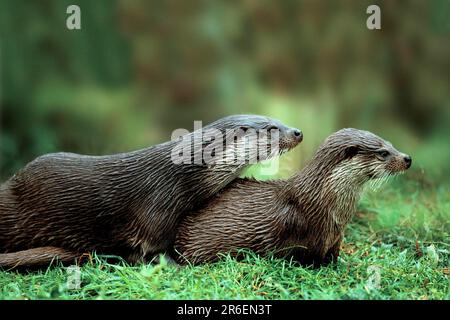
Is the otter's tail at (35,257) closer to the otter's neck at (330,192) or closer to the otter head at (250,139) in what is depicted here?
the otter head at (250,139)

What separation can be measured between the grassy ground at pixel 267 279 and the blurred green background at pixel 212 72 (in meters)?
1.96

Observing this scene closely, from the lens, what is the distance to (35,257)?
10.2ft

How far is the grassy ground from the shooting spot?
274cm

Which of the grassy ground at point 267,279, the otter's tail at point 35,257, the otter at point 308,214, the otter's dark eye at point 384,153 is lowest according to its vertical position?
the grassy ground at point 267,279

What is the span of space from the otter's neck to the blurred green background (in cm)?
216

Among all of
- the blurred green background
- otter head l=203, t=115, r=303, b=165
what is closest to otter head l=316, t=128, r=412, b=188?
otter head l=203, t=115, r=303, b=165

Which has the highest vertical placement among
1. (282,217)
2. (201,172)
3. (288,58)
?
(288,58)

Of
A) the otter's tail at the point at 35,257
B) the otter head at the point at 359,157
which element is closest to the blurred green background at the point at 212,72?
the otter head at the point at 359,157

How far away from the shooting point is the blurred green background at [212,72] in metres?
5.63

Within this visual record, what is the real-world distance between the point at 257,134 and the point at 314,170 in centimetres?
38

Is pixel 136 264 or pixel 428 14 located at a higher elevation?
pixel 428 14
